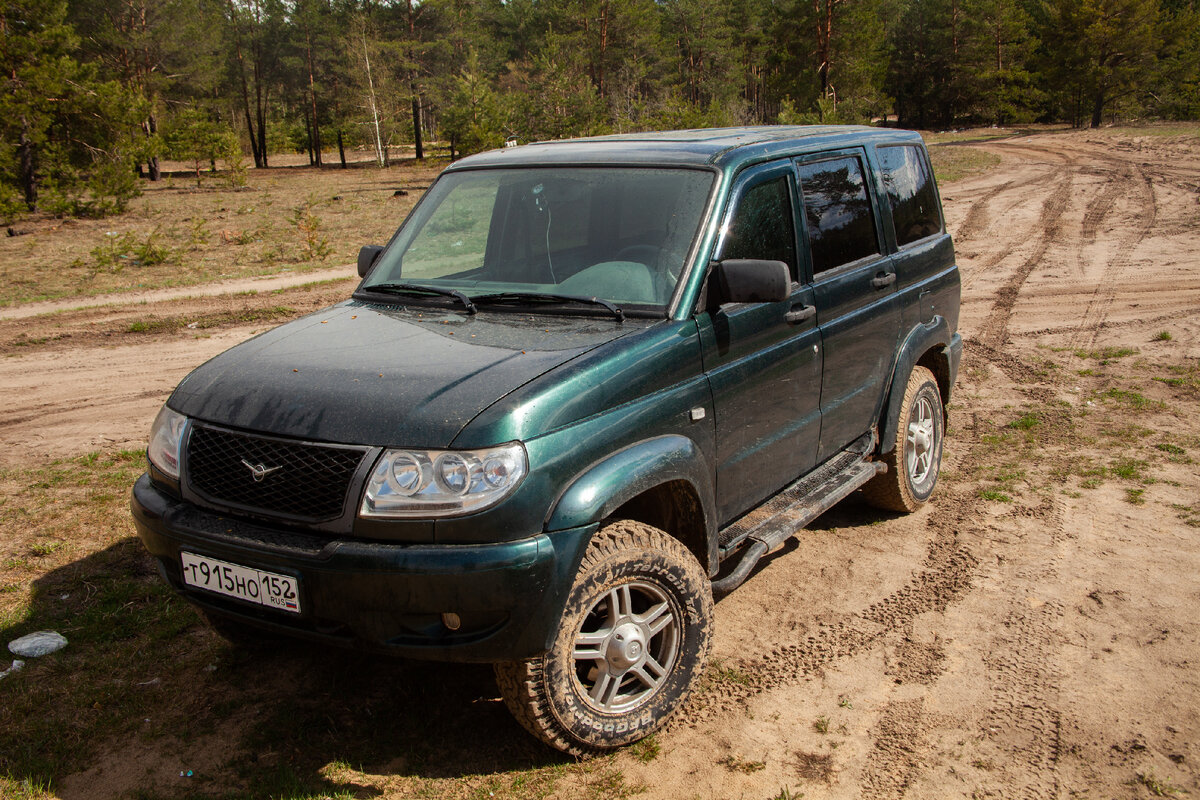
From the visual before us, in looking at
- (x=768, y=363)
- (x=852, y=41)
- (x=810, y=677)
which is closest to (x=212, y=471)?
(x=768, y=363)

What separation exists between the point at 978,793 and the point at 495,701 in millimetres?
1757

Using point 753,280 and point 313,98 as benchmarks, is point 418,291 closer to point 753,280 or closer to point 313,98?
point 753,280

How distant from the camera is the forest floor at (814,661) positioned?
312 centimetres

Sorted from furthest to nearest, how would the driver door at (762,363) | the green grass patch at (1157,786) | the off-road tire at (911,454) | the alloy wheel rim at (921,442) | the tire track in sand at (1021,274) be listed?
the tire track in sand at (1021,274)
the alloy wheel rim at (921,442)
the off-road tire at (911,454)
the driver door at (762,363)
the green grass patch at (1157,786)

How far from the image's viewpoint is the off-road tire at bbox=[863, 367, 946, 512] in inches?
204

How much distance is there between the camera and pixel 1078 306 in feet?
35.9

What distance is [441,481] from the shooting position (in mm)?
2719

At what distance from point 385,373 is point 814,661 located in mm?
2168

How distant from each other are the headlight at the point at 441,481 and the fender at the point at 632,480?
196 millimetres

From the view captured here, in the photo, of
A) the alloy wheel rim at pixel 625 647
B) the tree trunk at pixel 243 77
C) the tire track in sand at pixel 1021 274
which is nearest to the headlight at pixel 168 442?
the alloy wheel rim at pixel 625 647

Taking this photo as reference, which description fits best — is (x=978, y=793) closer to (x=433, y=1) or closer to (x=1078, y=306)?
(x=1078, y=306)


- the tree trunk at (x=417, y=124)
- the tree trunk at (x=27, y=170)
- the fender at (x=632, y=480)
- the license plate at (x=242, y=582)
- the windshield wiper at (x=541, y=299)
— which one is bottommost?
the license plate at (x=242, y=582)

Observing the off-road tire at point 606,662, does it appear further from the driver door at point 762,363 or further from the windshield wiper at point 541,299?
the windshield wiper at point 541,299

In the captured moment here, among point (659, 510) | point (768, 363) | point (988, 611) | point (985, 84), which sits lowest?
point (988, 611)
